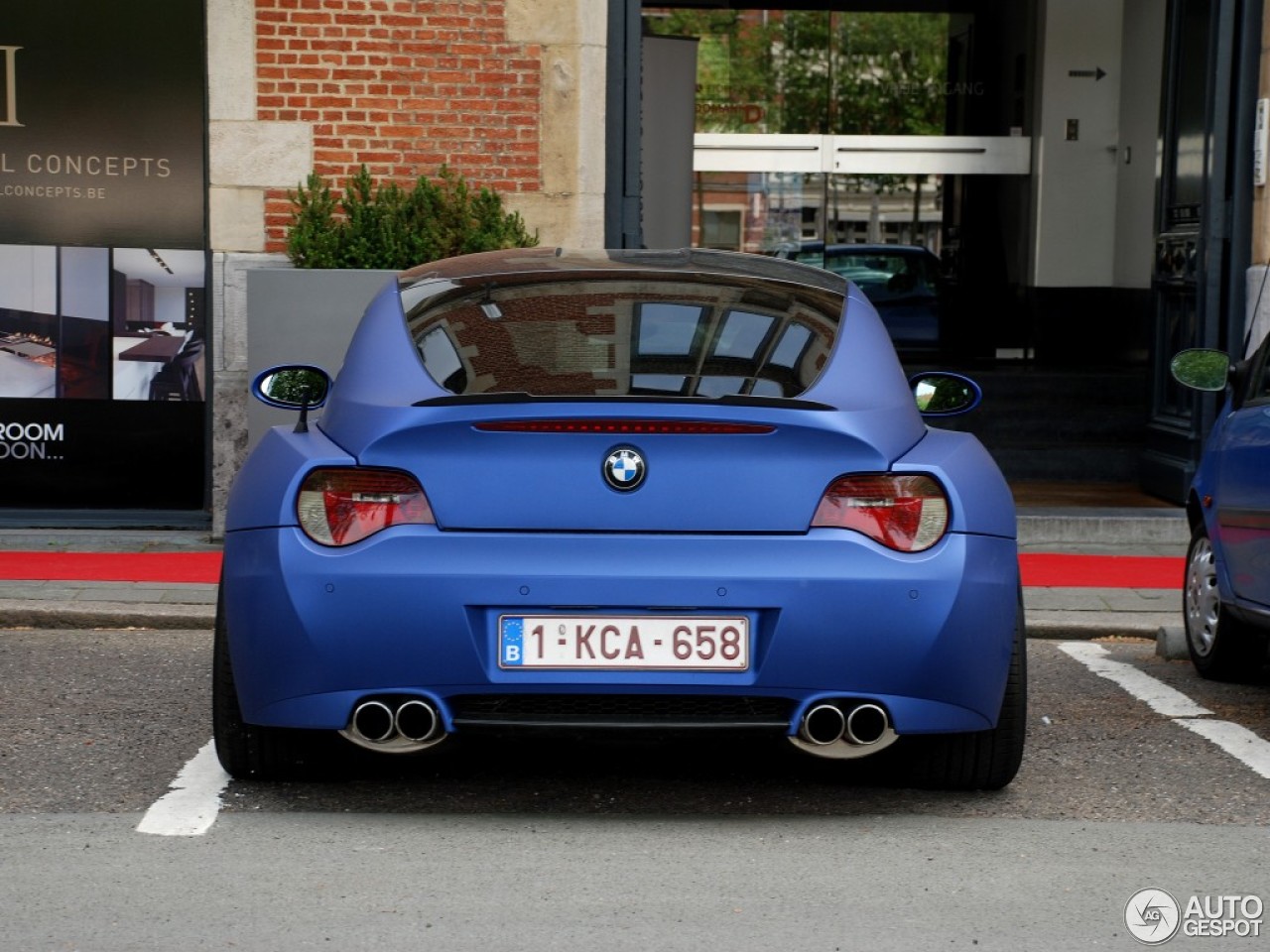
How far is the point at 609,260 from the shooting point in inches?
234

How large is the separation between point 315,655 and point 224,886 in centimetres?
62

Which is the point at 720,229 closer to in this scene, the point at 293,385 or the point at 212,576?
the point at 212,576

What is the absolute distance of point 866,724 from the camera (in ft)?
16.3

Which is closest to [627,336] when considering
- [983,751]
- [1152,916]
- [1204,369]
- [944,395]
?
[944,395]

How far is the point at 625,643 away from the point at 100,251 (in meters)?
7.16

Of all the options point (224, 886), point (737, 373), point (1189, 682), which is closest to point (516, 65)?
point (1189, 682)

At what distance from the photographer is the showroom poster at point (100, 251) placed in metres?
11.1

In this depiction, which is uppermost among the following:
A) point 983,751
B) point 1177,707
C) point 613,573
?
point 613,573

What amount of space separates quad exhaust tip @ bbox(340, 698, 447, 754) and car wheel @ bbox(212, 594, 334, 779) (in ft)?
1.53

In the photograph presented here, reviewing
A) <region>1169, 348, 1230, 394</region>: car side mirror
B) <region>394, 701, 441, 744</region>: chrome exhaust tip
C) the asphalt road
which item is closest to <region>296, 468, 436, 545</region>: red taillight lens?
<region>394, 701, 441, 744</region>: chrome exhaust tip

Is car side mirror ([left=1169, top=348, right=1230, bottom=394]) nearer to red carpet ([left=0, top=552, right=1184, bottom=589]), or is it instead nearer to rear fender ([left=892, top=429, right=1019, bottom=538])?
rear fender ([left=892, top=429, right=1019, bottom=538])

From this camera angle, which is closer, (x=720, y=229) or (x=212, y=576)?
(x=212, y=576)

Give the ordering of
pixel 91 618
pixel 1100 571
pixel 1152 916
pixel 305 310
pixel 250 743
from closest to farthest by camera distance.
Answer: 1. pixel 1152 916
2. pixel 250 743
3. pixel 91 618
4. pixel 305 310
5. pixel 1100 571

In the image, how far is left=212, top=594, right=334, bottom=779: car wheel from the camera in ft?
17.6
